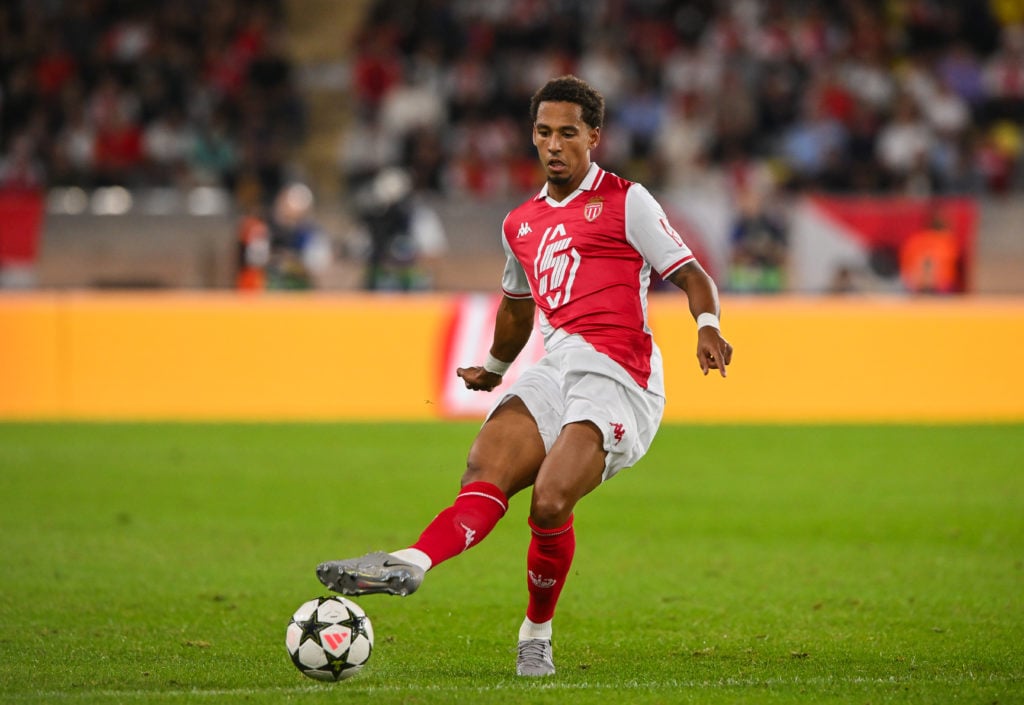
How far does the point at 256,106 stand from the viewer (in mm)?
21688

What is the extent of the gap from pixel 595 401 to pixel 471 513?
0.64 m

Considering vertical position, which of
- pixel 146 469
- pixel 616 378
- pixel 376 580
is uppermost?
pixel 616 378

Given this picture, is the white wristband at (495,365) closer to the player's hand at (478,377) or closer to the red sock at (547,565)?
the player's hand at (478,377)

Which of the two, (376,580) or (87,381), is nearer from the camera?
(376,580)

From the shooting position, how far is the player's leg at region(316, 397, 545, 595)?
188 inches

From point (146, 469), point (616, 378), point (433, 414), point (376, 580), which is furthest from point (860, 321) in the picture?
point (376, 580)

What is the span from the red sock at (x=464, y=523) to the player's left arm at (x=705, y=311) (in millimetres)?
877

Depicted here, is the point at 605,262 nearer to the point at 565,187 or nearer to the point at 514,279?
the point at 565,187

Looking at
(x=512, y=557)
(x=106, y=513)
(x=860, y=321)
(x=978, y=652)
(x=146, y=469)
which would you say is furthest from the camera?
(x=860, y=321)

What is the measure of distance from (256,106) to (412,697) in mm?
17630

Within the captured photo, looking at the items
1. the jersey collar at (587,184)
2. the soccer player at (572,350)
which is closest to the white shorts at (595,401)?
the soccer player at (572,350)

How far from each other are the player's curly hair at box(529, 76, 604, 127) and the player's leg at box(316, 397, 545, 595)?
112 cm

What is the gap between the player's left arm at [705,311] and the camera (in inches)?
206

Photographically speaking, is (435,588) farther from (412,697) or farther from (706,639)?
(412,697)
